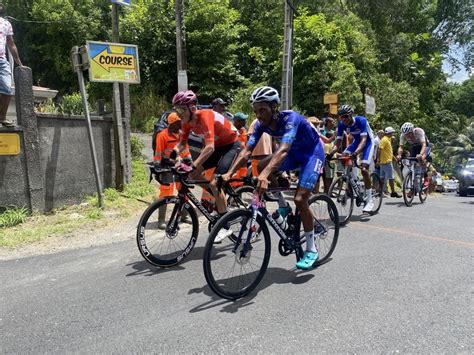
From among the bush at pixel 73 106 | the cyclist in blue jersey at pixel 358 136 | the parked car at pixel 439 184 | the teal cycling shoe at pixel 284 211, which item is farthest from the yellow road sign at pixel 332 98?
the parked car at pixel 439 184

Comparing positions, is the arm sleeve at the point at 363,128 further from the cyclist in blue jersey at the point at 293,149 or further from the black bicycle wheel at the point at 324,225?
the cyclist in blue jersey at the point at 293,149

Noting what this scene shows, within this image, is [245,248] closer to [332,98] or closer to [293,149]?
[293,149]

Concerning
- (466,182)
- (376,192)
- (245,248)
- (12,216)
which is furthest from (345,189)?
(466,182)

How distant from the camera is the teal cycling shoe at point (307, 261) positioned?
4574 mm

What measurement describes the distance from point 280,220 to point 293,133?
0.98 meters

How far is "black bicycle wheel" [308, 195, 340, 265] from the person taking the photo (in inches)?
197

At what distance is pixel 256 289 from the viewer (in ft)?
14.1

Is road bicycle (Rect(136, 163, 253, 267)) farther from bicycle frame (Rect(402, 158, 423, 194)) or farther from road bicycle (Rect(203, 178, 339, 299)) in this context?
bicycle frame (Rect(402, 158, 423, 194))

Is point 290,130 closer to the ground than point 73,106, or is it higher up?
closer to the ground

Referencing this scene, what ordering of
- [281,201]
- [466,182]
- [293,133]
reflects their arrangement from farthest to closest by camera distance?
[466,182] → [281,201] → [293,133]

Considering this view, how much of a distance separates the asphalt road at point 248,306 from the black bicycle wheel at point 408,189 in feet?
13.0

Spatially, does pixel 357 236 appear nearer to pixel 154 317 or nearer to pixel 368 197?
pixel 368 197

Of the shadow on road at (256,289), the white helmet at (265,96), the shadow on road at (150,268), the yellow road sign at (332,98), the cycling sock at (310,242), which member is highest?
the yellow road sign at (332,98)

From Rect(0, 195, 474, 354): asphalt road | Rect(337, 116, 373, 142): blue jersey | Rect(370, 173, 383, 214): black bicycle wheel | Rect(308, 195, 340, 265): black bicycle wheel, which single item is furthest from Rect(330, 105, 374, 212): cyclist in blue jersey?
Rect(308, 195, 340, 265): black bicycle wheel
